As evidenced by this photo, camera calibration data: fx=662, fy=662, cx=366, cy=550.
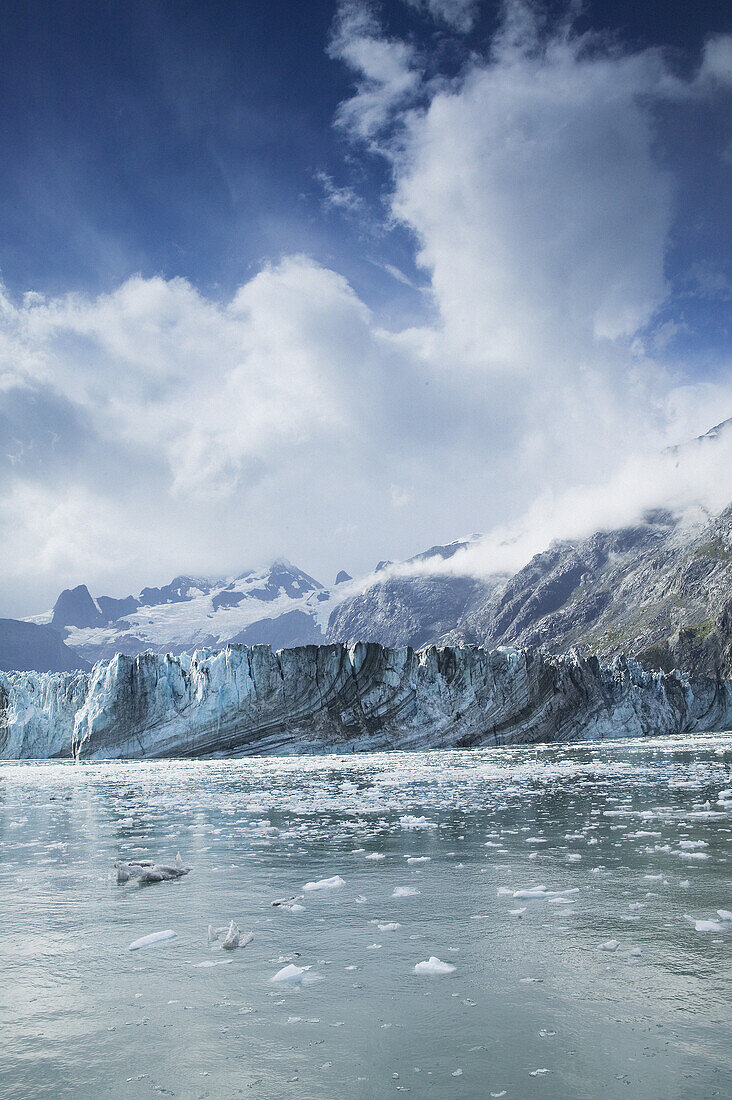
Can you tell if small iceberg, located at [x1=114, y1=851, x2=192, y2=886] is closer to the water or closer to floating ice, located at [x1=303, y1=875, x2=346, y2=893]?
the water

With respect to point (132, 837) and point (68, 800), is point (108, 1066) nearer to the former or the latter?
point (132, 837)

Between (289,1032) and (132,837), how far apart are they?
11.6 meters

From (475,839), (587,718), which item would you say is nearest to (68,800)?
(475,839)

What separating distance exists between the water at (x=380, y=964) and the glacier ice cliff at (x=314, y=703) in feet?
136

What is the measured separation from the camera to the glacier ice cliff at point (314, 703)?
5647 centimetres

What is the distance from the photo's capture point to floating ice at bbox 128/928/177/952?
8219 mm

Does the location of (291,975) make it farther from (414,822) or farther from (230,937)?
(414,822)

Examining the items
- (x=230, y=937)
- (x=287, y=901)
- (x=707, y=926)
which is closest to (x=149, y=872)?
(x=287, y=901)

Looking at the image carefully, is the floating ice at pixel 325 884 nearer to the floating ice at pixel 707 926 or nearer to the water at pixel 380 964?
the water at pixel 380 964

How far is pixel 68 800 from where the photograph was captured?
2503cm

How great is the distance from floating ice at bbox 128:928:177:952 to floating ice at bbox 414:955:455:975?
341cm

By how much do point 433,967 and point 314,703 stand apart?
54.0 m

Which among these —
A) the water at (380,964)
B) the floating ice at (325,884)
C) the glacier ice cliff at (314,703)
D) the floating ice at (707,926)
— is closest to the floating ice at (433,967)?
the water at (380,964)

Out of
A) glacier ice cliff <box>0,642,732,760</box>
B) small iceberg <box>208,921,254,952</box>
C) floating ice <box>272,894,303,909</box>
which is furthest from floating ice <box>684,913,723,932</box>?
glacier ice cliff <box>0,642,732,760</box>
